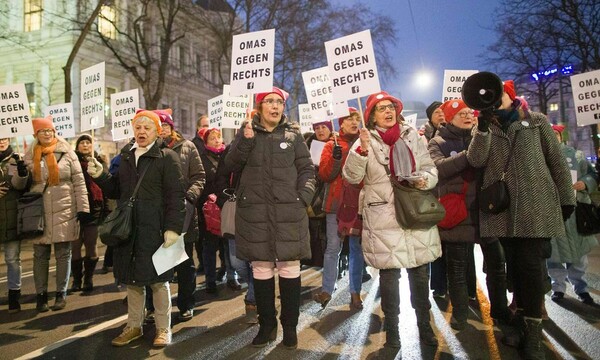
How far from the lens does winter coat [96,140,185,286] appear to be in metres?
4.38

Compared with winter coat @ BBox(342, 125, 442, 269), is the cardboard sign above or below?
above

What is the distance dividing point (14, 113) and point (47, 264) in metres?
2.68

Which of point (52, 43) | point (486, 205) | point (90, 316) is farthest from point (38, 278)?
point (52, 43)

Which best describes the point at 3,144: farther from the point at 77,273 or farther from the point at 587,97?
the point at 587,97

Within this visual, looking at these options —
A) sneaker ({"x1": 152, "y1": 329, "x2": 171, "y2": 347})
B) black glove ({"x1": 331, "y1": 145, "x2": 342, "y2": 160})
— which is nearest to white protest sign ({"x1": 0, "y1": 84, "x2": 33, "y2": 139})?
sneaker ({"x1": 152, "y1": 329, "x2": 171, "y2": 347})

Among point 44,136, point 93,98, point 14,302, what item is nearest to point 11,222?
point 14,302

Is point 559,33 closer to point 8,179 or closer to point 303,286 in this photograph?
point 303,286

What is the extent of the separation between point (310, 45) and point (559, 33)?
12440 millimetres

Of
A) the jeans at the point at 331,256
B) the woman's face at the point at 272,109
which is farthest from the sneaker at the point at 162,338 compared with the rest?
the woman's face at the point at 272,109

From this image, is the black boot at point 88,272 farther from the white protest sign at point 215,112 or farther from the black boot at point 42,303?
the white protest sign at point 215,112

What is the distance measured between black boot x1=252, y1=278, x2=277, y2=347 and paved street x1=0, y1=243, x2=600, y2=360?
4.3 inches

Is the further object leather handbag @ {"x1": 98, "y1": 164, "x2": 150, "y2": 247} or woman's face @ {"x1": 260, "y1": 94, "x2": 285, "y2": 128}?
woman's face @ {"x1": 260, "y1": 94, "x2": 285, "y2": 128}

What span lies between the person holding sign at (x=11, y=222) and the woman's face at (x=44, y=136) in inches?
13.1

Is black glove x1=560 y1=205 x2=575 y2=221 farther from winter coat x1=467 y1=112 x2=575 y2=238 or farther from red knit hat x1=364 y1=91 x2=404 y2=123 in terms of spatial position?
red knit hat x1=364 y1=91 x2=404 y2=123
